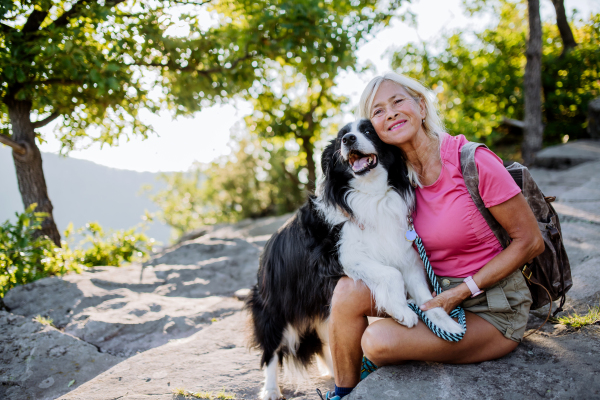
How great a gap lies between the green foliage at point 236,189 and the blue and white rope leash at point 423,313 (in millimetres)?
11388

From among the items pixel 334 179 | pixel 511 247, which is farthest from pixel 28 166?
pixel 511 247

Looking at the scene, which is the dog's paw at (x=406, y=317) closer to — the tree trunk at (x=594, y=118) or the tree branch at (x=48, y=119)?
the tree branch at (x=48, y=119)

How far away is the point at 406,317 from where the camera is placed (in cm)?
182

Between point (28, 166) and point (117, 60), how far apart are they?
187 centimetres

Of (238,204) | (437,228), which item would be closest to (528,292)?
(437,228)

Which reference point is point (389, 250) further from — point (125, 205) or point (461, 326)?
point (125, 205)

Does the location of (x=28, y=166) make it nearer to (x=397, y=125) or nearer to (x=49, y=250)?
(x=49, y=250)

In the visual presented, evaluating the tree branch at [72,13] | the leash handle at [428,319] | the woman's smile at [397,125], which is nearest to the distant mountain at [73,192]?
the tree branch at [72,13]

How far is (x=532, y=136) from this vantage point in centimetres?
823

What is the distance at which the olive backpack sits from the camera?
188cm

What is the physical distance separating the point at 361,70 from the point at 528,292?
720 cm

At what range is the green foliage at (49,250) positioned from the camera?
402cm

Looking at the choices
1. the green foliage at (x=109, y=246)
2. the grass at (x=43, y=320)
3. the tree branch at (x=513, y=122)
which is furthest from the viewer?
the tree branch at (x=513, y=122)

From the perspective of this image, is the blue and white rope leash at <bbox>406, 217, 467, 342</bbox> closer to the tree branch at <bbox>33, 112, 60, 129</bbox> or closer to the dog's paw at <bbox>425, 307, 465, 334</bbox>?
the dog's paw at <bbox>425, 307, 465, 334</bbox>
